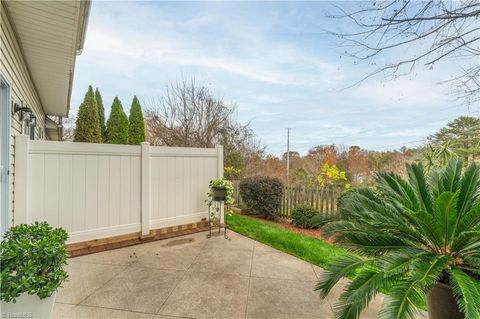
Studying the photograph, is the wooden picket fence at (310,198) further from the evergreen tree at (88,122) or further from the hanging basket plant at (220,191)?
the evergreen tree at (88,122)

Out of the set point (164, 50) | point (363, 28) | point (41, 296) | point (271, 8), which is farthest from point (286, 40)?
point (41, 296)

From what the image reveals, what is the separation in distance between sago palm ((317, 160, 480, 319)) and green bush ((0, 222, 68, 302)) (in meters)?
2.28

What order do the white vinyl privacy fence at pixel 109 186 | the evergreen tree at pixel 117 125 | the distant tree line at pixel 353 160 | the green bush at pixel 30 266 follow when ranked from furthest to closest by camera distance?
the evergreen tree at pixel 117 125, the distant tree line at pixel 353 160, the white vinyl privacy fence at pixel 109 186, the green bush at pixel 30 266

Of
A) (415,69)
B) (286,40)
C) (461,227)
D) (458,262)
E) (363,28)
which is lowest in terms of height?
(458,262)

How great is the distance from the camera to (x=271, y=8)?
16.0 feet

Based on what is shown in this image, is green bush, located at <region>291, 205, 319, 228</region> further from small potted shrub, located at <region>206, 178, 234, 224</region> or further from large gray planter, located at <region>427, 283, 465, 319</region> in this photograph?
large gray planter, located at <region>427, 283, 465, 319</region>

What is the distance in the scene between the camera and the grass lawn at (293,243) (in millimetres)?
4023

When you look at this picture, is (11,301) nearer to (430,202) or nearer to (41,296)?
(41,296)

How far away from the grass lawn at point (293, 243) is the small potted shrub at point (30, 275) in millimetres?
3228

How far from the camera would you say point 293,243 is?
181 inches

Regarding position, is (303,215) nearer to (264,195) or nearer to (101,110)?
(264,195)

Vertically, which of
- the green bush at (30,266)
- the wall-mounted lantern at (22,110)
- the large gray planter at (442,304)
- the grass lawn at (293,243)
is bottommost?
the grass lawn at (293,243)

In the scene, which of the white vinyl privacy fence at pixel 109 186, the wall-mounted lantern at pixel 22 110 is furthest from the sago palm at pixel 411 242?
the wall-mounted lantern at pixel 22 110

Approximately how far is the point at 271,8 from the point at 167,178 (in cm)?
394
